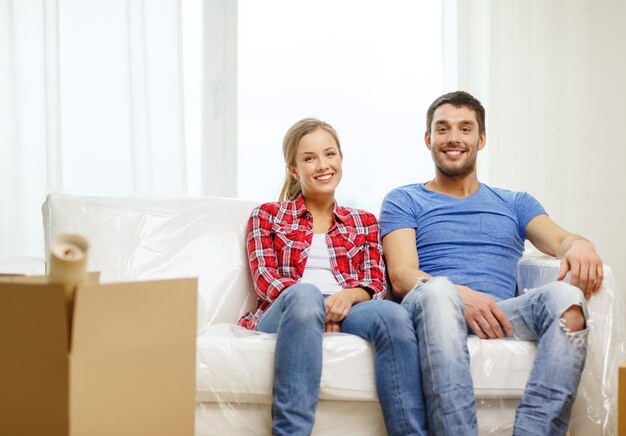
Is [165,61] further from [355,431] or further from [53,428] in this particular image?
[53,428]

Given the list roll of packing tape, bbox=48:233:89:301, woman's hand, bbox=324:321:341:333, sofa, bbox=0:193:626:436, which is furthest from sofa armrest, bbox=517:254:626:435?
roll of packing tape, bbox=48:233:89:301

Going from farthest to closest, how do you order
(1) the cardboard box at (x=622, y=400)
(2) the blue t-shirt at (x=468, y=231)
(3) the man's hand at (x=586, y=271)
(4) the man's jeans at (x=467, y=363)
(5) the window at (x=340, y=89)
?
(5) the window at (x=340, y=89)
(2) the blue t-shirt at (x=468, y=231)
(3) the man's hand at (x=586, y=271)
(4) the man's jeans at (x=467, y=363)
(1) the cardboard box at (x=622, y=400)

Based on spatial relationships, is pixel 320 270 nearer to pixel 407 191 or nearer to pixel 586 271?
pixel 407 191

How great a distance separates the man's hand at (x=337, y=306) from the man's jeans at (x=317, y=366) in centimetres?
9

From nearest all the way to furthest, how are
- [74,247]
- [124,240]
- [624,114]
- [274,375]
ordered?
[74,247] → [274,375] → [124,240] → [624,114]

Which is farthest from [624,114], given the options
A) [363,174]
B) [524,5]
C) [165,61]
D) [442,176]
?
[165,61]

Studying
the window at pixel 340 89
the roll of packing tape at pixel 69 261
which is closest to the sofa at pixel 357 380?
the roll of packing tape at pixel 69 261

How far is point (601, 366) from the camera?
5.59 ft

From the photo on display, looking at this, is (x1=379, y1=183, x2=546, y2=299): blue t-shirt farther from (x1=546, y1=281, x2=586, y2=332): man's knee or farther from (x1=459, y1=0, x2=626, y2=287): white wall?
(x1=459, y1=0, x2=626, y2=287): white wall

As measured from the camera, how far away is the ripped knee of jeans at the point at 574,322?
64.0 inches

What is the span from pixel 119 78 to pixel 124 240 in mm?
1192

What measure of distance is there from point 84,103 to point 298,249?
1426 mm

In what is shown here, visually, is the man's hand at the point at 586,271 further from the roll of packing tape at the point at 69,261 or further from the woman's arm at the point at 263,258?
the roll of packing tape at the point at 69,261

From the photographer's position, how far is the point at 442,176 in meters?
2.17
